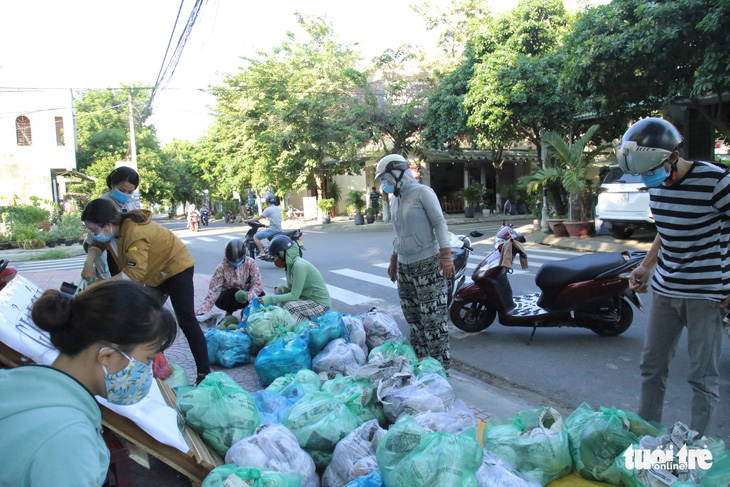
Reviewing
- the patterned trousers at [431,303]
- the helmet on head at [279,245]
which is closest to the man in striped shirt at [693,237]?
the patterned trousers at [431,303]

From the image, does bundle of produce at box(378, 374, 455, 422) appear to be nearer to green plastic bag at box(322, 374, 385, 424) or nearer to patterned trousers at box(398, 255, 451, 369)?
green plastic bag at box(322, 374, 385, 424)

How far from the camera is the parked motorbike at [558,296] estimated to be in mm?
4660

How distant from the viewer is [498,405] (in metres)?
3.68

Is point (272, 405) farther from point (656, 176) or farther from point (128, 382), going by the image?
point (656, 176)

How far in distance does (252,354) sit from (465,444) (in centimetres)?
309

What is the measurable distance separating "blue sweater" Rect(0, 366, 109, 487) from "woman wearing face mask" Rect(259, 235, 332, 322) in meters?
3.55

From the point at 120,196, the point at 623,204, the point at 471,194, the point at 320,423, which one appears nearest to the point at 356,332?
the point at 320,423

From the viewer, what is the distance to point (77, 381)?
1.31m

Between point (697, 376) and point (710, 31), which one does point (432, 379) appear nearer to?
point (697, 376)

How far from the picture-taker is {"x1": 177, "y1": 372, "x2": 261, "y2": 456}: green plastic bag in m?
2.72

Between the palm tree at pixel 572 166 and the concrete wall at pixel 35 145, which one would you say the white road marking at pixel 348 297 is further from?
the concrete wall at pixel 35 145

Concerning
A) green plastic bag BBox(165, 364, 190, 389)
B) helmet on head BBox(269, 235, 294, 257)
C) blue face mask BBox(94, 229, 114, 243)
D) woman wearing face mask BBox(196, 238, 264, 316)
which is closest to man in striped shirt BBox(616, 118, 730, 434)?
helmet on head BBox(269, 235, 294, 257)

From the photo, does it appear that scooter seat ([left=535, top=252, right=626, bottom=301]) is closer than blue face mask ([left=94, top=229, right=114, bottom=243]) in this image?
No

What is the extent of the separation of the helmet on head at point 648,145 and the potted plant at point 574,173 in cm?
1050
